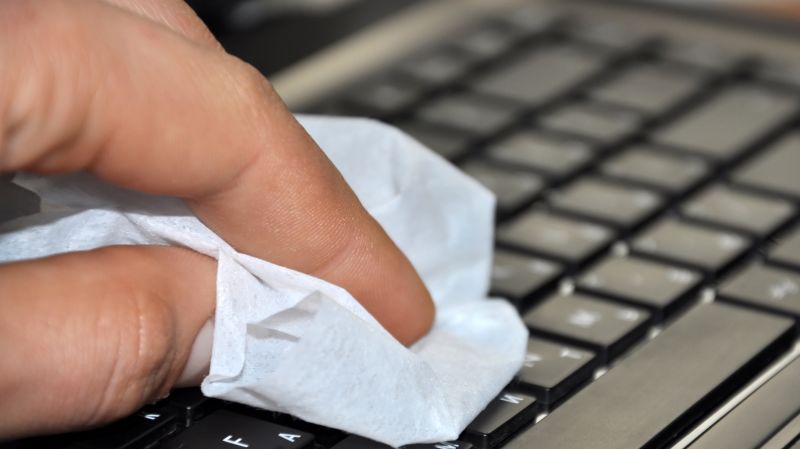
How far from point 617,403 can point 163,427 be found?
0.57 ft

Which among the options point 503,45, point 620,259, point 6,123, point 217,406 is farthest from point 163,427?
point 503,45

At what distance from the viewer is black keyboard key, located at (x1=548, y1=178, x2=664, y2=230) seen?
2.37ft

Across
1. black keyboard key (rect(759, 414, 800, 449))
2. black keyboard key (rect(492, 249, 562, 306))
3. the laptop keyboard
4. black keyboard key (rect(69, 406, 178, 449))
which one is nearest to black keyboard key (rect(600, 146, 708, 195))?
the laptop keyboard

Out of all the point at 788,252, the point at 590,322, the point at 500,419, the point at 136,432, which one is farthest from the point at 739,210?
the point at 136,432

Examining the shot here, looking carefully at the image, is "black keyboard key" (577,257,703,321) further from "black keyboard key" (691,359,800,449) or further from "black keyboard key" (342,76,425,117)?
"black keyboard key" (342,76,425,117)

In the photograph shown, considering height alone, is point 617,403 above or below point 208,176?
below

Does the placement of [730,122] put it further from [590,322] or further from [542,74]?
[590,322]

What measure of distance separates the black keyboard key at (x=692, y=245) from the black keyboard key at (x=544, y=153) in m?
0.08

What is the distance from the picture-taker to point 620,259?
68 centimetres

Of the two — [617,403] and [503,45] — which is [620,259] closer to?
[617,403]

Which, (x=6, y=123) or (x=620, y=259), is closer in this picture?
(x=6, y=123)

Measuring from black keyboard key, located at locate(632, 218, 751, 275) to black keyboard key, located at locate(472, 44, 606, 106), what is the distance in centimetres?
18

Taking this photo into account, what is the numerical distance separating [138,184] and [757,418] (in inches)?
10.0

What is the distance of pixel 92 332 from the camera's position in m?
0.47
